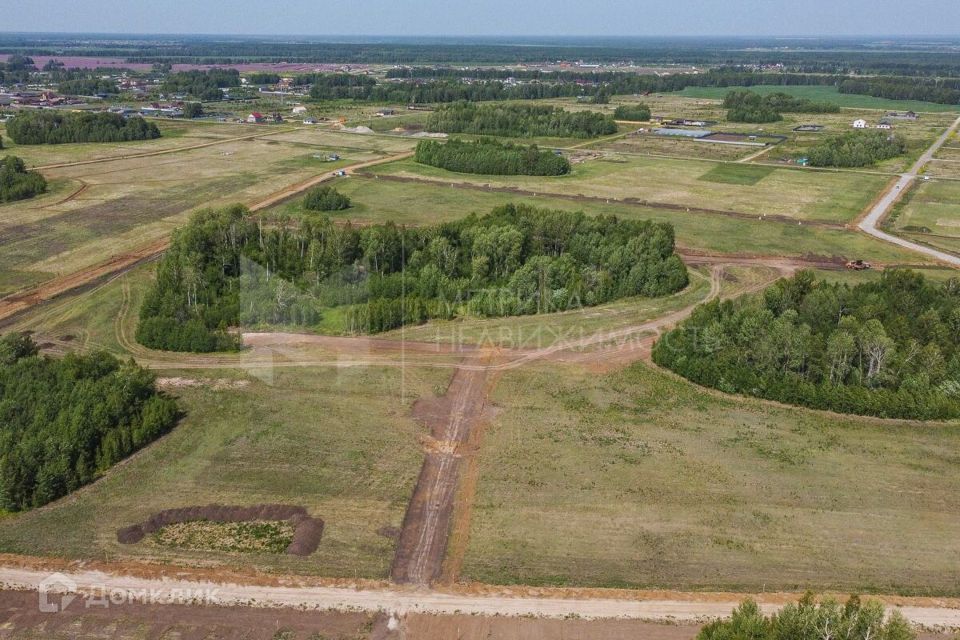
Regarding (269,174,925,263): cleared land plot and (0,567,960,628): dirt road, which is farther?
(269,174,925,263): cleared land plot

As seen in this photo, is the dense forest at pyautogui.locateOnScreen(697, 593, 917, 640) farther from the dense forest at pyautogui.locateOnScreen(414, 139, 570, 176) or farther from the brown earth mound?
the dense forest at pyautogui.locateOnScreen(414, 139, 570, 176)

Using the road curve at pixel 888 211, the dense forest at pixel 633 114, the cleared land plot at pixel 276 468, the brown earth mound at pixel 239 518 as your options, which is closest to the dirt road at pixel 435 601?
the cleared land plot at pixel 276 468

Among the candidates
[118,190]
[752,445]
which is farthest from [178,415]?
[118,190]

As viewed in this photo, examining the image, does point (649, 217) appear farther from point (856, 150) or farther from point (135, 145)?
point (135, 145)

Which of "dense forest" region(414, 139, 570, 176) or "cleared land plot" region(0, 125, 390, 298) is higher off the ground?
"dense forest" region(414, 139, 570, 176)

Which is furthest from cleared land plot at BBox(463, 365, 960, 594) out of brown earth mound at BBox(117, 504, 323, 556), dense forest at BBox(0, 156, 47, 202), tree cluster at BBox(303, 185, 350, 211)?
dense forest at BBox(0, 156, 47, 202)

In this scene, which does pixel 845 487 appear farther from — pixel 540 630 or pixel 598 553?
pixel 540 630

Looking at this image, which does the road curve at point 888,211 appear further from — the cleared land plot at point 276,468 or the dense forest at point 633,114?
the dense forest at point 633,114

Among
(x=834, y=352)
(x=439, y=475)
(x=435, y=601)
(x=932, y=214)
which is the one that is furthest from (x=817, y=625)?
(x=932, y=214)
